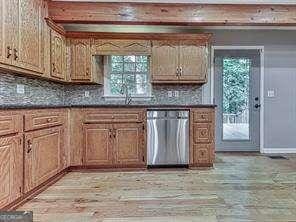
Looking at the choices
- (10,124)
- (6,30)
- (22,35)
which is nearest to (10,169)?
(10,124)

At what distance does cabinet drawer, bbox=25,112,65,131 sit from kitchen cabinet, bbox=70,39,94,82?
102 cm

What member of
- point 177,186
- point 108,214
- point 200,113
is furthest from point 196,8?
point 108,214

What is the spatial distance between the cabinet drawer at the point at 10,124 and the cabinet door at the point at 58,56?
1.53 m

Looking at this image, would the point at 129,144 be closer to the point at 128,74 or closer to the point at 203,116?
the point at 203,116

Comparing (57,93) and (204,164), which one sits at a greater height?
(57,93)

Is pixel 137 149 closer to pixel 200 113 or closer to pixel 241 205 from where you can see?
pixel 200 113

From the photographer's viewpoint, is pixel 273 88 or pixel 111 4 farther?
pixel 273 88

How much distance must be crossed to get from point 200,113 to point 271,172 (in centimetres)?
124

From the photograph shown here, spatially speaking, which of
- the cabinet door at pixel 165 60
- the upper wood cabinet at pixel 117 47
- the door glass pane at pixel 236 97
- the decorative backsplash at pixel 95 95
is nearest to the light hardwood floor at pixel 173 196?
the decorative backsplash at pixel 95 95

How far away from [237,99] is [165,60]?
6.31 ft

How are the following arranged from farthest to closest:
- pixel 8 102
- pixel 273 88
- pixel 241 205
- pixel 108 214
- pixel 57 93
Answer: pixel 273 88 → pixel 57 93 → pixel 8 102 → pixel 241 205 → pixel 108 214

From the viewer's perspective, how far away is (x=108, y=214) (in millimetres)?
2924

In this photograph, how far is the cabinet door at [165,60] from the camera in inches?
213

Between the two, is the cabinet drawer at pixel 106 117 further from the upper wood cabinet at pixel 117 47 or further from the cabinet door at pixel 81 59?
the upper wood cabinet at pixel 117 47
